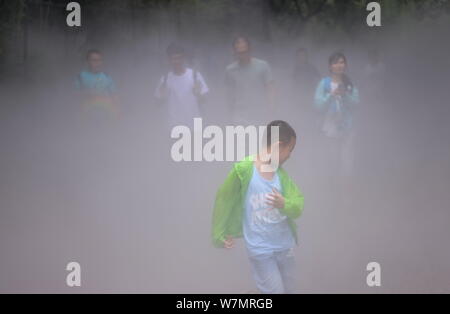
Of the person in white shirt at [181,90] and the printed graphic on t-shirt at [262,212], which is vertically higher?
the person in white shirt at [181,90]

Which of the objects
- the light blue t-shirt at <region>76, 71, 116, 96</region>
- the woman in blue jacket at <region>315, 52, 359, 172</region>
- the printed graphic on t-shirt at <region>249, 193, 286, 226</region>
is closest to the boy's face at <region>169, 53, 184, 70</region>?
the light blue t-shirt at <region>76, 71, 116, 96</region>

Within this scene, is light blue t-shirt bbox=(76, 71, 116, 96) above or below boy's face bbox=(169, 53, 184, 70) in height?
below

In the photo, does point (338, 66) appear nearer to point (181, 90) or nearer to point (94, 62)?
point (181, 90)

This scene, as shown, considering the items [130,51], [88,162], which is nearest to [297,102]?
[130,51]

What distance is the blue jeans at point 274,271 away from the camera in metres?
4.89

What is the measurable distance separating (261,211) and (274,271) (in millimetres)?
350

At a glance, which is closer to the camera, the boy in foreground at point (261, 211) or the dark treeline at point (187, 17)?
the boy in foreground at point (261, 211)

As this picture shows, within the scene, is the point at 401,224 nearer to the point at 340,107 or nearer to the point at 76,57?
the point at 340,107

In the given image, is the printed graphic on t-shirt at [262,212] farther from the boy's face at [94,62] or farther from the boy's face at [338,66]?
the boy's face at [94,62]

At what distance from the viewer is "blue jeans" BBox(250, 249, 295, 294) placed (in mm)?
4891

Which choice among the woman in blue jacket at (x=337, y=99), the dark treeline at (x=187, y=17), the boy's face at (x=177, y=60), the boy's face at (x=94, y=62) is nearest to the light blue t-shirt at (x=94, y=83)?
the boy's face at (x=94, y=62)

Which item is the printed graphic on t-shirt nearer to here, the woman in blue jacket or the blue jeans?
the blue jeans

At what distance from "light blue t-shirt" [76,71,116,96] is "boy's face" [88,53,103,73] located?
5 cm

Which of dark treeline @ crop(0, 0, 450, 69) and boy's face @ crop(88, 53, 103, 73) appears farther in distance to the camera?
dark treeline @ crop(0, 0, 450, 69)
